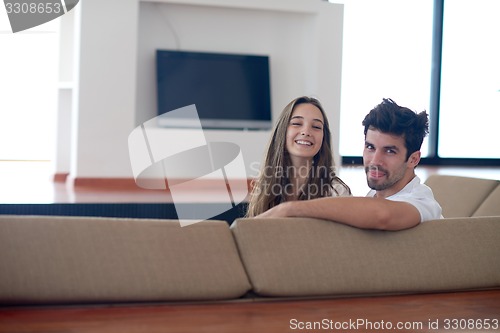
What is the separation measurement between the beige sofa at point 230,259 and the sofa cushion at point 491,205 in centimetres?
104

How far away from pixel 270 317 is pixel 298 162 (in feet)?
4.28

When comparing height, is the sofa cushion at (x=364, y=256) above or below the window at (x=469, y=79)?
below

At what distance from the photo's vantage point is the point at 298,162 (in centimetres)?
269

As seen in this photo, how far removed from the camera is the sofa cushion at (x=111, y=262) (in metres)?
1.39

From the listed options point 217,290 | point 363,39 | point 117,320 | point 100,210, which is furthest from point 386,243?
point 363,39

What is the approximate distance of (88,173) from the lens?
6180mm

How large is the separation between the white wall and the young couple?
3.67 m

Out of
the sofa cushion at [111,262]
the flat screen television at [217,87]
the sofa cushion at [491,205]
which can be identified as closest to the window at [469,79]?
the flat screen television at [217,87]

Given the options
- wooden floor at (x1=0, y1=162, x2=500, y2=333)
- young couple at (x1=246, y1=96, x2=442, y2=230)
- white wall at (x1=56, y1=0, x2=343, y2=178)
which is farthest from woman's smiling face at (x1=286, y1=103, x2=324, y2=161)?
white wall at (x1=56, y1=0, x2=343, y2=178)

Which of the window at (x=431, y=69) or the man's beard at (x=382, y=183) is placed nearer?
the man's beard at (x=382, y=183)

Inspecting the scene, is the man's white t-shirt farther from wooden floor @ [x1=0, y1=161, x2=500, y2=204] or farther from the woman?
wooden floor @ [x1=0, y1=161, x2=500, y2=204]

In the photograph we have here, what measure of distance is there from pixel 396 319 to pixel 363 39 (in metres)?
7.54

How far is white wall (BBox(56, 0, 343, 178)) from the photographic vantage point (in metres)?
6.16

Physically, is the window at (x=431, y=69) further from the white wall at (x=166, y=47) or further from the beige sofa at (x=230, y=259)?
the beige sofa at (x=230, y=259)
